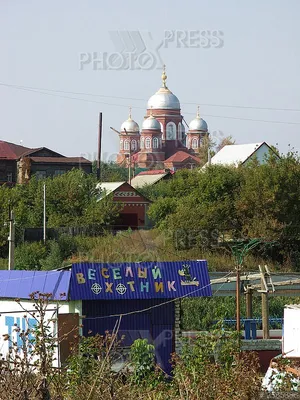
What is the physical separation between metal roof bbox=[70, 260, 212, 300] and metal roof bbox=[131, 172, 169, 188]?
140ft

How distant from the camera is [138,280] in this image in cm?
1678

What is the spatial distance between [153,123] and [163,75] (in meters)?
Result: 6.85

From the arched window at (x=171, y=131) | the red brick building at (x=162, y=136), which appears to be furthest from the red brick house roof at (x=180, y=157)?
the arched window at (x=171, y=131)

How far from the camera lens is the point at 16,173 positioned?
187 feet

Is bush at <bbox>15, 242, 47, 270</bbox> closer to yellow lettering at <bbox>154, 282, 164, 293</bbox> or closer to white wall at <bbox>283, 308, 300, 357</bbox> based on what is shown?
yellow lettering at <bbox>154, 282, 164, 293</bbox>

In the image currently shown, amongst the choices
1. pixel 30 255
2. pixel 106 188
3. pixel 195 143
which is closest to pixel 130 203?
pixel 106 188

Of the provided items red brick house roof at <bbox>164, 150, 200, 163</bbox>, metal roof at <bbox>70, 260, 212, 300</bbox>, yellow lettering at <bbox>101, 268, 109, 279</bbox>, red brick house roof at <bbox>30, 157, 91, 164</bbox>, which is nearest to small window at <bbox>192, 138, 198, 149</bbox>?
red brick house roof at <bbox>164, 150, 200, 163</bbox>

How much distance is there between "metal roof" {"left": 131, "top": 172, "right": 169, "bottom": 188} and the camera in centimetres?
6097

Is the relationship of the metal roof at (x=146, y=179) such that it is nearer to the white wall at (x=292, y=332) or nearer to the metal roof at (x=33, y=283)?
the metal roof at (x=33, y=283)

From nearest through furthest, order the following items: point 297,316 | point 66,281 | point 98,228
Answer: point 297,316
point 66,281
point 98,228

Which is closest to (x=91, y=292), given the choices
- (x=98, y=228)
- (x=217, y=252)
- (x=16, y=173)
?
(x=217, y=252)

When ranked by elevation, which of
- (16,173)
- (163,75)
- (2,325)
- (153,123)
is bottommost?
(2,325)

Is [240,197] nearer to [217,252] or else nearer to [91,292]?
[217,252]

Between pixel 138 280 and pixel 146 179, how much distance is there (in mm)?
46253
